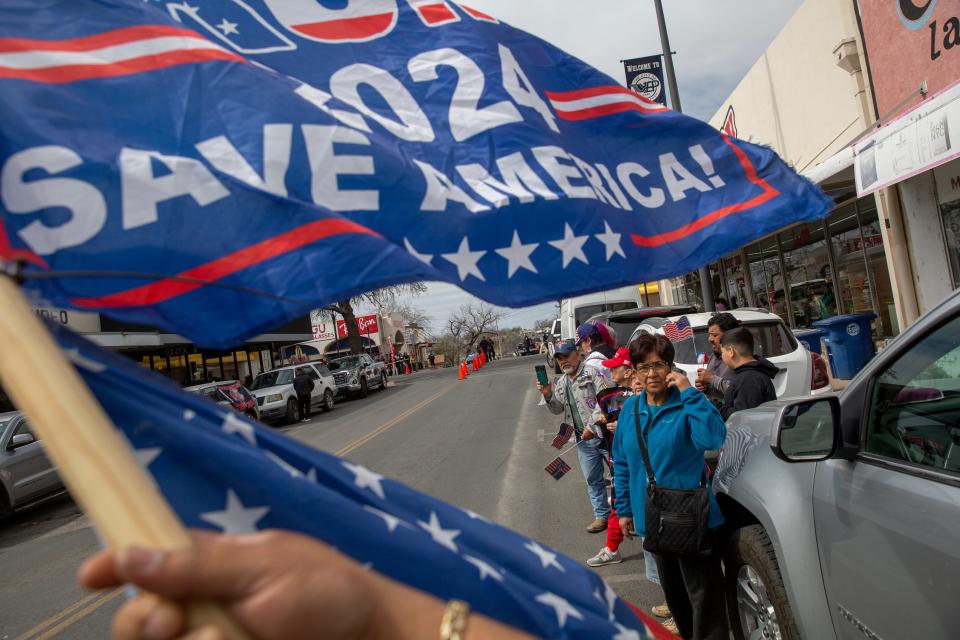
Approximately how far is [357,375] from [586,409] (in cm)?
2360

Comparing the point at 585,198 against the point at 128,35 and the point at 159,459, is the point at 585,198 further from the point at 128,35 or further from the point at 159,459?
the point at 159,459

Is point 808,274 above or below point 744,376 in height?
above

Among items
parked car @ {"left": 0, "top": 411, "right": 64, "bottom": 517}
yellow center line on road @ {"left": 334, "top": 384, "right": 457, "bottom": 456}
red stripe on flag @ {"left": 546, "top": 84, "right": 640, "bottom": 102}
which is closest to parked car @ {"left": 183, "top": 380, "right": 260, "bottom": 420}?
yellow center line on road @ {"left": 334, "top": 384, "right": 457, "bottom": 456}

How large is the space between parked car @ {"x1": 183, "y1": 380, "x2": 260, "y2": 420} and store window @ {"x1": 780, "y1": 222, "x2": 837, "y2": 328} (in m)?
14.7

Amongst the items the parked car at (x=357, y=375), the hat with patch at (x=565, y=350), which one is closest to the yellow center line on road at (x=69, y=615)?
the hat with patch at (x=565, y=350)

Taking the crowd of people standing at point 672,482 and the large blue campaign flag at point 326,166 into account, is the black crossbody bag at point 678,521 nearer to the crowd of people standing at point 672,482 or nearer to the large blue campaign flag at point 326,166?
the crowd of people standing at point 672,482

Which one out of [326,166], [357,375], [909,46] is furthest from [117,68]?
[357,375]

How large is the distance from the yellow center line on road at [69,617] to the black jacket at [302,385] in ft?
50.2

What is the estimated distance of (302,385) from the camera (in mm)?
21344

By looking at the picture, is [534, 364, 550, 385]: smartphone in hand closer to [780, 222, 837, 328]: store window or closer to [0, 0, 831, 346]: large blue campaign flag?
[0, 0, 831, 346]: large blue campaign flag

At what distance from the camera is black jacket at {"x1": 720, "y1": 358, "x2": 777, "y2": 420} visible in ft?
15.4

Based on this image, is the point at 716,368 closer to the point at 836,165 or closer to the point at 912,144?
the point at 912,144

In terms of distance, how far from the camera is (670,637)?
1738 mm

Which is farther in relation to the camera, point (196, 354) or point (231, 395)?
point (196, 354)
